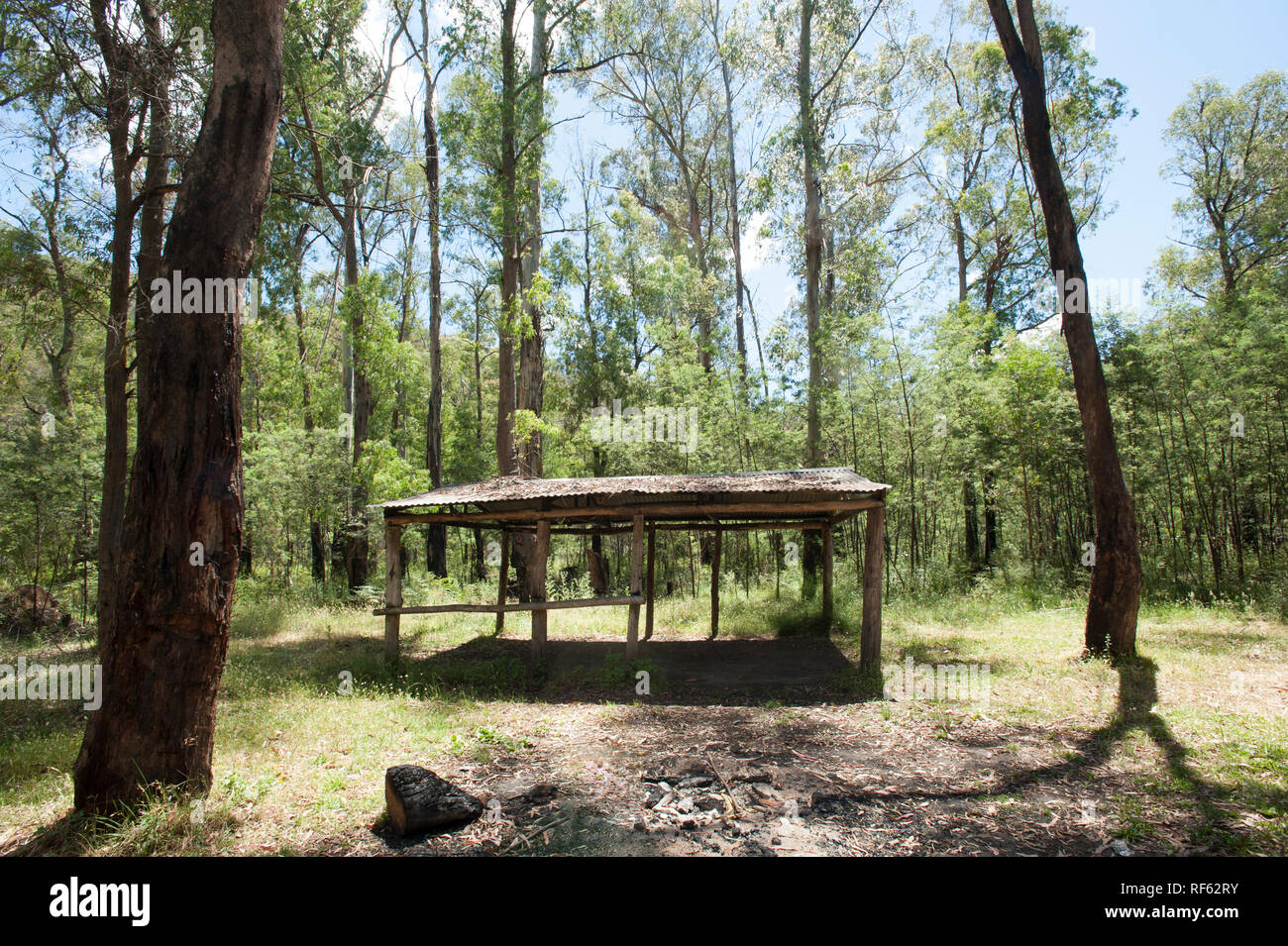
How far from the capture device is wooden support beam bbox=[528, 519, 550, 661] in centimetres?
907

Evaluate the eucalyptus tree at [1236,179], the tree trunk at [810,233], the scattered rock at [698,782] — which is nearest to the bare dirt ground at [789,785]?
the scattered rock at [698,782]

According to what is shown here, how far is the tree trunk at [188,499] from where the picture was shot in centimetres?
384

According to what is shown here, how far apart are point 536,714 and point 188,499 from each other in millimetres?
4036

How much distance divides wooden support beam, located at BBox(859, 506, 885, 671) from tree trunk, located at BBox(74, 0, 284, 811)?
21.6 feet

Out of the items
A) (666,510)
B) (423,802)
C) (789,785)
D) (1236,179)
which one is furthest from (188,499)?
(1236,179)

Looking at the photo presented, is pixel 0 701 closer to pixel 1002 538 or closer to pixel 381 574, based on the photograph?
pixel 381 574

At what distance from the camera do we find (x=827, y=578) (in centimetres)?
1114

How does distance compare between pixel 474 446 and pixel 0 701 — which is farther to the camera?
pixel 474 446

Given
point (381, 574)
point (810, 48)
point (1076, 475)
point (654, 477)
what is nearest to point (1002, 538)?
point (1076, 475)

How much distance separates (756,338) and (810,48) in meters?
10.3

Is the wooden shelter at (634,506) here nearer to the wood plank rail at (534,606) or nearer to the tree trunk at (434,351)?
the wood plank rail at (534,606)

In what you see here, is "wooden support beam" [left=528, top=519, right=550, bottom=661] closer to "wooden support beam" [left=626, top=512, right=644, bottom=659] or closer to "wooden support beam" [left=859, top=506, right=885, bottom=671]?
"wooden support beam" [left=626, top=512, right=644, bottom=659]

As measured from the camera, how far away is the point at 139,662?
3848 mm

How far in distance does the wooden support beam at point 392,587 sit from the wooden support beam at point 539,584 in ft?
5.99
